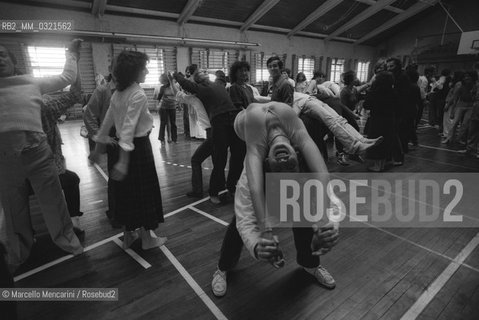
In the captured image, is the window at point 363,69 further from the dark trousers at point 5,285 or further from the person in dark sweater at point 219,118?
the dark trousers at point 5,285

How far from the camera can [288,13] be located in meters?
12.2

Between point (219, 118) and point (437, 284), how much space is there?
2475 millimetres

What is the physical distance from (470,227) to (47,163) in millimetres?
3891

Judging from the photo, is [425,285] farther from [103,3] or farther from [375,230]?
[103,3]

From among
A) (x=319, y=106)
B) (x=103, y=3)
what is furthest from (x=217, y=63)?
(x=319, y=106)

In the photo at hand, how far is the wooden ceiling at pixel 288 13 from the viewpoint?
9180mm

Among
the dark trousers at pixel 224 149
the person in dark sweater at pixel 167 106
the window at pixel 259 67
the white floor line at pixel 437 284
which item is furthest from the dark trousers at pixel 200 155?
the window at pixel 259 67

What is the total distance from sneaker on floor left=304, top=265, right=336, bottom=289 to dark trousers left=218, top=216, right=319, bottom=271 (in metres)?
0.07

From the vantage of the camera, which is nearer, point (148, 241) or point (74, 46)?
point (74, 46)

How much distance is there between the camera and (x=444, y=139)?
20.8ft

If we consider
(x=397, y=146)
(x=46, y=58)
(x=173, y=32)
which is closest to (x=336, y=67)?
(x=173, y=32)

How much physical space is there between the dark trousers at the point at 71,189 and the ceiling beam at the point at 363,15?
49.6 feet

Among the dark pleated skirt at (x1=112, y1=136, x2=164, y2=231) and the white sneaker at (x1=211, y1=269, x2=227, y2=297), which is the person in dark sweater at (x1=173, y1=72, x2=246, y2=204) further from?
the white sneaker at (x1=211, y1=269, x2=227, y2=297)

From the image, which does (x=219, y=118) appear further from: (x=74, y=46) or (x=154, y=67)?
(x=154, y=67)
